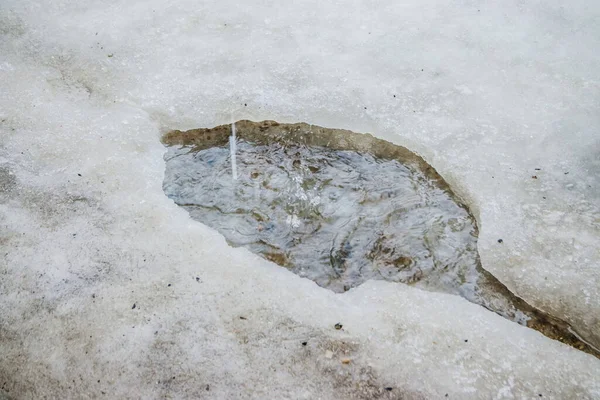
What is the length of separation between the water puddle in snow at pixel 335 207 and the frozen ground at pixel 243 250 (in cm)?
7

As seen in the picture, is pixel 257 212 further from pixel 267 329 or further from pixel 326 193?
pixel 267 329

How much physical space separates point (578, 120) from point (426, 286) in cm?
146

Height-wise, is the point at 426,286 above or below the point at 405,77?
below

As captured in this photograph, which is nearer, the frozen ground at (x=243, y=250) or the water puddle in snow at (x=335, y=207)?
the frozen ground at (x=243, y=250)

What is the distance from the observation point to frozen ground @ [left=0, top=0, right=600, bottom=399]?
1.77 meters

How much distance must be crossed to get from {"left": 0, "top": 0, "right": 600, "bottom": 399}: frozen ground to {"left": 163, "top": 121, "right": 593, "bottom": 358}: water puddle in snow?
2.8 inches

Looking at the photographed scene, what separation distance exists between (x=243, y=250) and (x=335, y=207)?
49cm

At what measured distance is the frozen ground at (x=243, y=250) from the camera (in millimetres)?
1767

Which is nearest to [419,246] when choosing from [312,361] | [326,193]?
[326,193]

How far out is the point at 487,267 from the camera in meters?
2.07

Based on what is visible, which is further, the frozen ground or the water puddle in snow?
the water puddle in snow

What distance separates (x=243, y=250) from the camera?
2117mm

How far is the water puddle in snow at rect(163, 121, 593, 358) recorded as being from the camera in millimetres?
2051

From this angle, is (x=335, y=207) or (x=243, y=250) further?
(x=335, y=207)
